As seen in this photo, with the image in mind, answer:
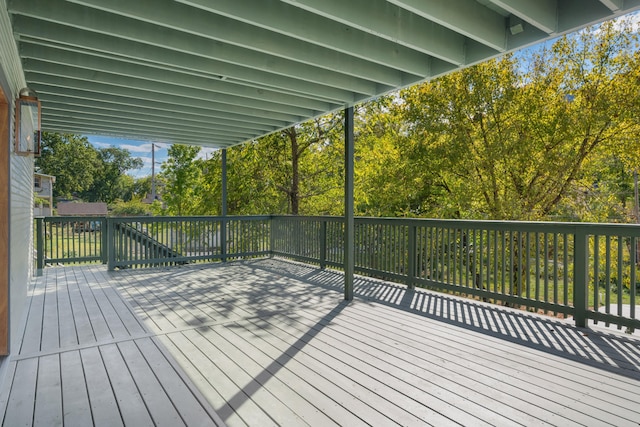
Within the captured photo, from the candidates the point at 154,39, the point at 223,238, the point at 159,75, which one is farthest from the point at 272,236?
the point at 154,39

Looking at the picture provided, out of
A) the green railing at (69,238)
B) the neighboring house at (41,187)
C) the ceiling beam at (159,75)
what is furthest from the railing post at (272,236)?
the neighboring house at (41,187)

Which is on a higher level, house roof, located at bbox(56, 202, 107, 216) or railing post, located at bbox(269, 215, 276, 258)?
house roof, located at bbox(56, 202, 107, 216)

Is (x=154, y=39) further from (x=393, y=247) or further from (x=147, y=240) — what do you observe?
(x=147, y=240)

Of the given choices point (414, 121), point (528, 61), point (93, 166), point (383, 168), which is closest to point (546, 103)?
point (528, 61)

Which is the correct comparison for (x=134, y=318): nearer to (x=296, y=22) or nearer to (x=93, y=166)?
(x=296, y=22)

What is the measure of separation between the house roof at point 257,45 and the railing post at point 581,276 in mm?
1830

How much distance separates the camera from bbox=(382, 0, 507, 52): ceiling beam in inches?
111

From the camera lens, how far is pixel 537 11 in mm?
2908

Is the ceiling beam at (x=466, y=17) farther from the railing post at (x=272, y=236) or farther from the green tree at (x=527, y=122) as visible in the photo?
the green tree at (x=527, y=122)

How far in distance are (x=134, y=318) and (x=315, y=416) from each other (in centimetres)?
265

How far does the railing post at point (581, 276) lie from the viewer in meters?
3.59

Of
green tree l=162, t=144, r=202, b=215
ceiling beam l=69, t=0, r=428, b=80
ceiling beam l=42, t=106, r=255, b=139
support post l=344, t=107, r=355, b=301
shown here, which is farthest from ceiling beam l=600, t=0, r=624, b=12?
green tree l=162, t=144, r=202, b=215

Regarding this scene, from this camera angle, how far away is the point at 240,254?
806 cm

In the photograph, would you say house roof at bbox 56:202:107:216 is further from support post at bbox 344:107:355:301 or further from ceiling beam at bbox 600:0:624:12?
ceiling beam at bbox 600:0:624:12
